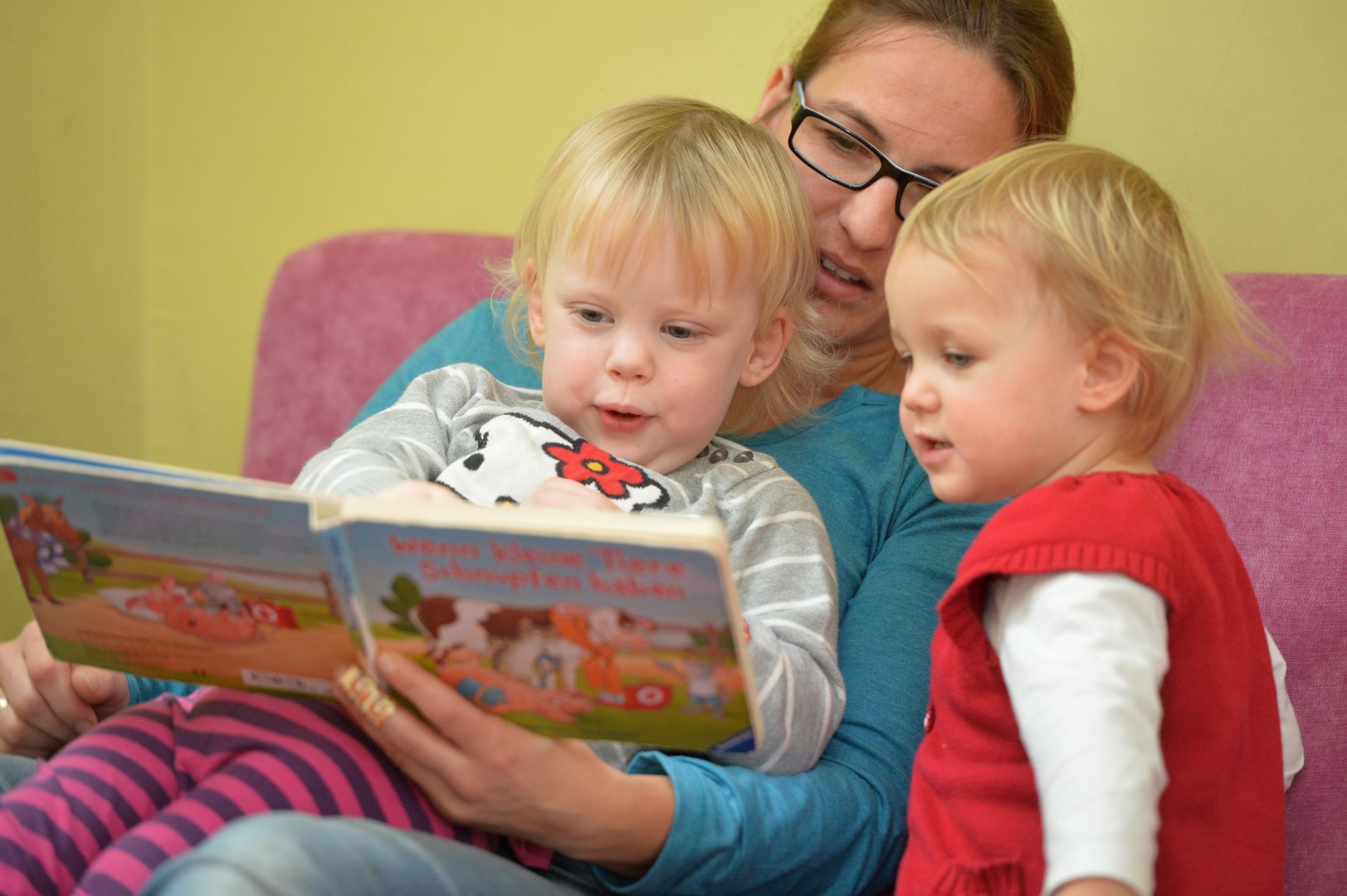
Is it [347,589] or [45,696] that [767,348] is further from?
[45,696]

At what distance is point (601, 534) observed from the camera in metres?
0.72

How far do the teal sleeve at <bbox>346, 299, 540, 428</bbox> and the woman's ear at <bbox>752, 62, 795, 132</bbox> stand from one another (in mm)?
428

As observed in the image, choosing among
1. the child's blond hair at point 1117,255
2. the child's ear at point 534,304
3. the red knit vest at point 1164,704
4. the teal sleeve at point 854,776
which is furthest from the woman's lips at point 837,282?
the red knit vest at point 1164,704

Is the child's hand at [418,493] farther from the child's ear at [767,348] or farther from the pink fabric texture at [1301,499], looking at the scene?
the pink fabric texture at [1301,499]

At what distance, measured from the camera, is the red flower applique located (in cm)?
113

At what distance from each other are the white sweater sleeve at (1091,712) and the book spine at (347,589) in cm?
46

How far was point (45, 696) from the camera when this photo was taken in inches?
42.6

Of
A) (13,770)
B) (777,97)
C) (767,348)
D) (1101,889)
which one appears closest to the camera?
(1101,889)

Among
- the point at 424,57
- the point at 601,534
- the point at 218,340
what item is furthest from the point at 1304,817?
the point at 218,340

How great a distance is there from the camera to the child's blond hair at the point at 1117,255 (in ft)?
2.87

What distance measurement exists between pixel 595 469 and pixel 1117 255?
0.52m

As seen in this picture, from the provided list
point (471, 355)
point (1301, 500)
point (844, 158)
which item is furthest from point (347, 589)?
point (1301, 500)

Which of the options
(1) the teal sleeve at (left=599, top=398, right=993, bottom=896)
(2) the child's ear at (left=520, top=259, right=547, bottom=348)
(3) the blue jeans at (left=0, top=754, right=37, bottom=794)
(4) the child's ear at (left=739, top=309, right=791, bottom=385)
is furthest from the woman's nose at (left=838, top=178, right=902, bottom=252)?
(3) the blue jeans at (left=0, top=754, right=37, bottom=794)

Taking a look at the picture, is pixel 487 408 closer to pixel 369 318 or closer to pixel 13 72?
pixel 369 318
